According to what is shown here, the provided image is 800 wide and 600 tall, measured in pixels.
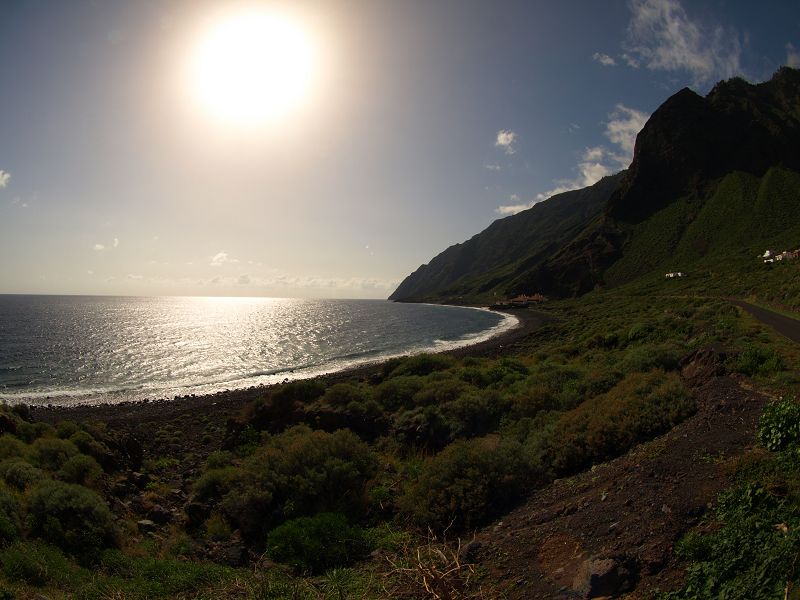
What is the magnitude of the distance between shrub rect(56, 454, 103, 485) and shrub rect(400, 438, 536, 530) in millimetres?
9832

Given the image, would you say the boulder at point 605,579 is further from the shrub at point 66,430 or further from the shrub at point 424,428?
the shrub at point 66,430

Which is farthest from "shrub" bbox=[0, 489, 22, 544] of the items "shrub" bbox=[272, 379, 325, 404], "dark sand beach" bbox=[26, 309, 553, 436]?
"dark sand beach" bbox=[26, 309, 553, 436]

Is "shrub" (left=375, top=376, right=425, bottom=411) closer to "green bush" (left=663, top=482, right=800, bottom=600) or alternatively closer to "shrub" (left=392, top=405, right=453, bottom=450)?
"shrub" (left=392, top=405, right=453, bottom=450)

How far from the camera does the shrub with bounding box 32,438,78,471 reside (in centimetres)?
1309

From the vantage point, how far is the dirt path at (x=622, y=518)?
520 cm

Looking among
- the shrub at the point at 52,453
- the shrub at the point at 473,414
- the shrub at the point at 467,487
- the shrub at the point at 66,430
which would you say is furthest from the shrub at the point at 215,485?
the shrub at the point at 66,430

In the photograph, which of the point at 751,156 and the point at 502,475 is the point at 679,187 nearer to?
the point at 751,156

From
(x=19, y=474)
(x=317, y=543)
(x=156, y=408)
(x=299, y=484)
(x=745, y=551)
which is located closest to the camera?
(x=745, y=551)

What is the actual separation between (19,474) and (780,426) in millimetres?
16647

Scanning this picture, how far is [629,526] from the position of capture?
237 inches

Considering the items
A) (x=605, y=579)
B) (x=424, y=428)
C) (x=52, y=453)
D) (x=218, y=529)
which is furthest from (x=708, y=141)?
(x=52, y=453)

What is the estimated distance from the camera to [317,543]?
8422 millimetres

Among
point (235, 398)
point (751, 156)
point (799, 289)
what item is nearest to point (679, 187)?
point (751, 156)

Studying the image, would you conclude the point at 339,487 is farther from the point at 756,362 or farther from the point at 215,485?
the point at 756,362
